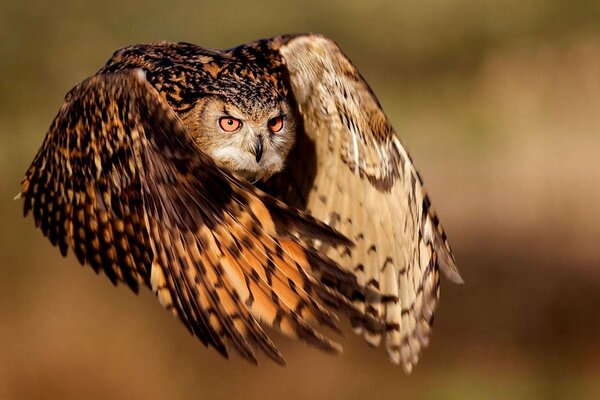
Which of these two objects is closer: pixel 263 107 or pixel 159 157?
pixel 159 157

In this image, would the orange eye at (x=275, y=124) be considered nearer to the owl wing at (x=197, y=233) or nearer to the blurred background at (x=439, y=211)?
the owl wing at (x=197, y=233)

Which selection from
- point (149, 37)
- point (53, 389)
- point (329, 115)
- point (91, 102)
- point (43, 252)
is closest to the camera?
point (91, 102)

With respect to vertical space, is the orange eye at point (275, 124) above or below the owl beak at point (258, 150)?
above

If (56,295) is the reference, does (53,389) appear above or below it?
below

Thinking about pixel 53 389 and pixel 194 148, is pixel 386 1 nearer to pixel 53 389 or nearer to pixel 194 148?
pixel 53 389

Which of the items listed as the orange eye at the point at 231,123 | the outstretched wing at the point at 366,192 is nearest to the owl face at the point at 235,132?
the orange eye at the point at 231,123

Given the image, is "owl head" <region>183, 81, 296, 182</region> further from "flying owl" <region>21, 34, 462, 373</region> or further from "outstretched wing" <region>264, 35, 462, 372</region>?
"outstretched wing" <region>264, 35, 462, 372</region>

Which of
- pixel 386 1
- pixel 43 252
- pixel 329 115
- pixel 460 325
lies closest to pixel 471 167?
pixel 460 325
